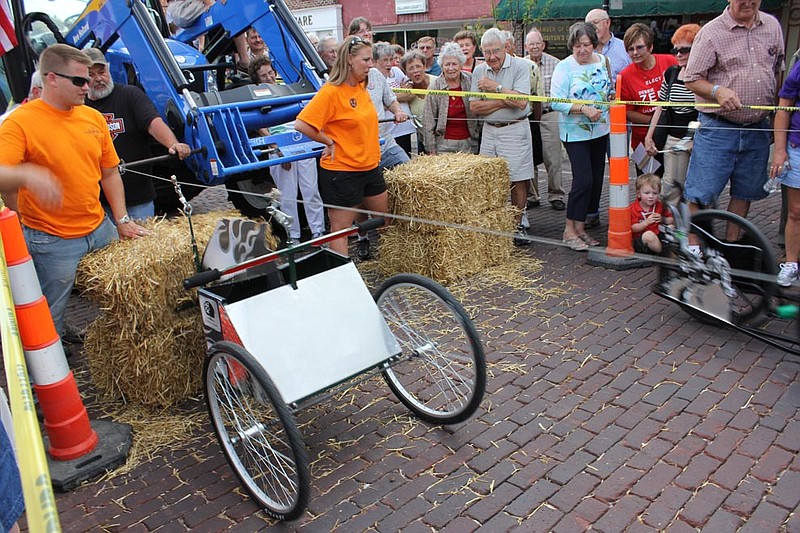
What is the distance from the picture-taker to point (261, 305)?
3314 mm

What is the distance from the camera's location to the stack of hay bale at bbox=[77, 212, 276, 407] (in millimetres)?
3855

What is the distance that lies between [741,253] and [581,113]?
7.46ft

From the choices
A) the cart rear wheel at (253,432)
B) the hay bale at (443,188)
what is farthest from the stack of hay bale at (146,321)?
the hay bale at (443,188)

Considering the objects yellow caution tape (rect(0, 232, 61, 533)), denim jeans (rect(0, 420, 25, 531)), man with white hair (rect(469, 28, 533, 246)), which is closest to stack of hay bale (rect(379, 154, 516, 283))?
man with white hair (rect(469, 28, 533, 246))

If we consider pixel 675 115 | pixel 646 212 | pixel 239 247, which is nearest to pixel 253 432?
pixel 239 247

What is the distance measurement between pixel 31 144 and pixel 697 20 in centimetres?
1614

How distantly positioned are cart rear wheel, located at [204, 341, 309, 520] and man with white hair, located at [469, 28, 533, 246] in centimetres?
390

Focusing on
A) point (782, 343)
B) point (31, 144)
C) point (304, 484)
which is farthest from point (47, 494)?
point (782, 343)

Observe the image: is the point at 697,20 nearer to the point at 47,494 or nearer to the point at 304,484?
the point at 304,484

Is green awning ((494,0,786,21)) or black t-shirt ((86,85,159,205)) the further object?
green awning ((494,0,786,21))

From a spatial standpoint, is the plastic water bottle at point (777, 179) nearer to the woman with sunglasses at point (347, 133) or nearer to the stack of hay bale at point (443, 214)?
the stack of hay bale at point (443, 214)

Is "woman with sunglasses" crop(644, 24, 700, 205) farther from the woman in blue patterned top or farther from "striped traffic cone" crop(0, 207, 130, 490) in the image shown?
"striped traffic cone" crop(0, 207, 130, 490)

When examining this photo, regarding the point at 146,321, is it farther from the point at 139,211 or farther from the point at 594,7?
the point at 594,7

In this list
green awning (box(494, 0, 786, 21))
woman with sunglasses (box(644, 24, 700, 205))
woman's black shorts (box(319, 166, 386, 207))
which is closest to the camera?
woman's black shorts (box(319, 166, 386, 207))
